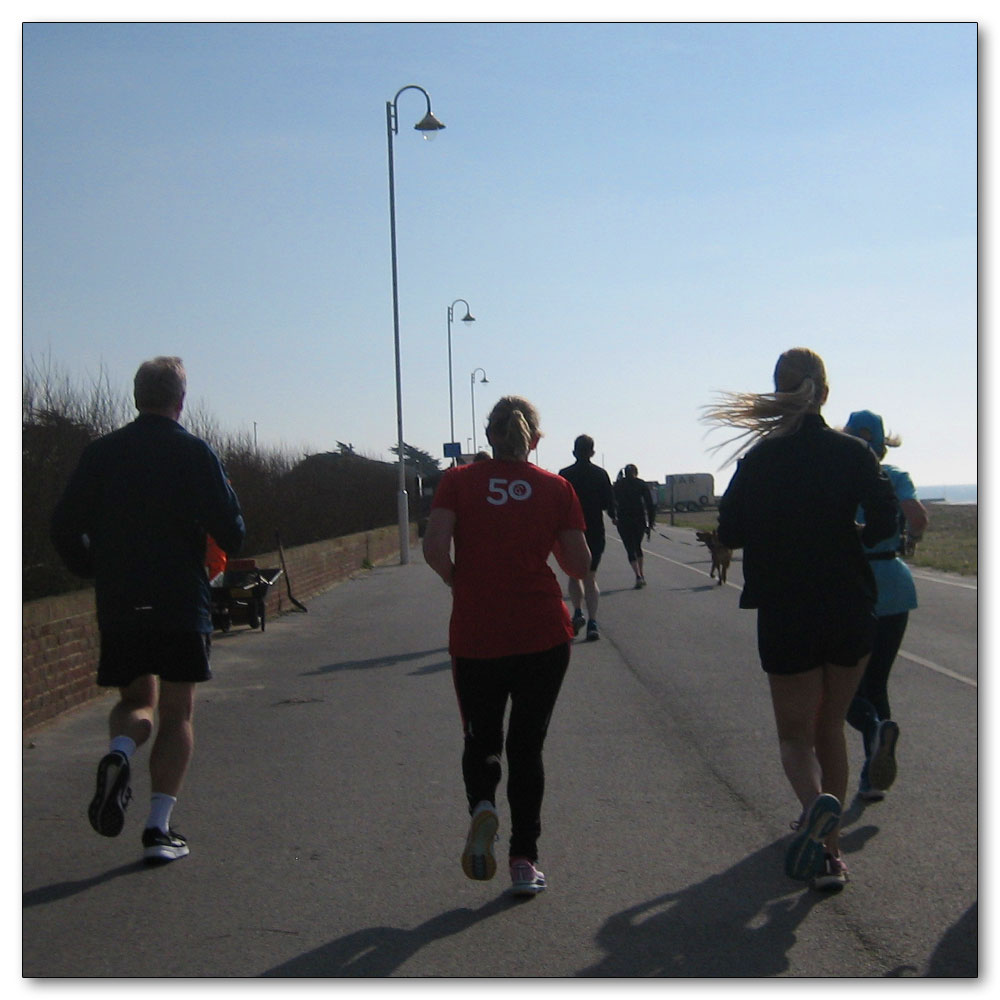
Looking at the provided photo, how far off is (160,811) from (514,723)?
157 cm

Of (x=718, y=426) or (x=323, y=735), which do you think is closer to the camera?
(x=718, y=426)

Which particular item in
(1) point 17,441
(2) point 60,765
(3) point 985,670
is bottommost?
(2) point 60,765

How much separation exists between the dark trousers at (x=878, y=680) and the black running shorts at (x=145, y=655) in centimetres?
289

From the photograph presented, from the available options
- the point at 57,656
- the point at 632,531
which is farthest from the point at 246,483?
the point at 57,656

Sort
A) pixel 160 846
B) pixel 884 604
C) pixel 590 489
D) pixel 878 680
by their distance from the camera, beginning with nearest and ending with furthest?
pixel 160 846
pixel 884 604
pixel 878 680
pixel 590 489

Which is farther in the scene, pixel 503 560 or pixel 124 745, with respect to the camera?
pixel 124 745

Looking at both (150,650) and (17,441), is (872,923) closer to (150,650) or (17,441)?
(150,650)

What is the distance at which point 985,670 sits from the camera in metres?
4.50

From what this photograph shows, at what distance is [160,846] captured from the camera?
5121 millimetres

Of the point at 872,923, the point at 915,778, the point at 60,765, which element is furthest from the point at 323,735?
the point at 872,923

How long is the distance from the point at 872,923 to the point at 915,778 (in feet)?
7.46

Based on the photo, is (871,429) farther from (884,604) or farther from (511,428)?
(511,428)

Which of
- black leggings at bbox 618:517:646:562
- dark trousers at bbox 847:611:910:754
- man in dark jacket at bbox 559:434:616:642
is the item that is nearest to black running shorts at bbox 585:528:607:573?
man in dark jacket at bbox 559:434:616:642

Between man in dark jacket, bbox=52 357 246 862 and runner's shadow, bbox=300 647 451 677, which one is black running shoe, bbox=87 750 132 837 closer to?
man in dark jacket, bbox=52 357 246 862
